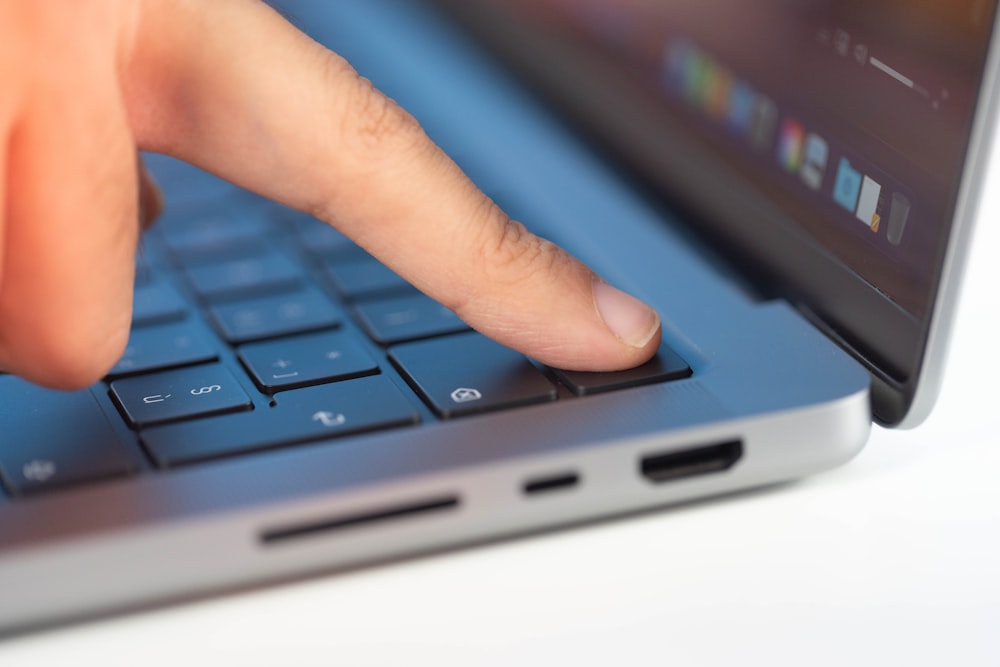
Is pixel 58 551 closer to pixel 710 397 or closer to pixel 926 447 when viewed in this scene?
pixel 710 397

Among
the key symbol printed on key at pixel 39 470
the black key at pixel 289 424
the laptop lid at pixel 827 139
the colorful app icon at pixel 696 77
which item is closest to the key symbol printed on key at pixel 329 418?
the black key at pixel 289 424

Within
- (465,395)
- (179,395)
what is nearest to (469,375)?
(465,395)

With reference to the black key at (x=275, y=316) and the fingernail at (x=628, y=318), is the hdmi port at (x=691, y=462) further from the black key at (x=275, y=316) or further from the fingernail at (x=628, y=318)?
the black key at (x=275, y=316)

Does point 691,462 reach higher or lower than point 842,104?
lower

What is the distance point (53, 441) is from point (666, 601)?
0.84 ft

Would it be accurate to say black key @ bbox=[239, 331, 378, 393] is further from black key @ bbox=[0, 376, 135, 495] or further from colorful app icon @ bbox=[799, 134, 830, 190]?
colorful app icon @ bbox=[799, 134, 830, 190]

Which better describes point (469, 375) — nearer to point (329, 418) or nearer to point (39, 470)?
point (329, 418)

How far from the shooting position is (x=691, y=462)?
0.46 meters

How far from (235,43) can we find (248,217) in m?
0.28

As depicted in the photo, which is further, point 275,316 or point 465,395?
point 275,316

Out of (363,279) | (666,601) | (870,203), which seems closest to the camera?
(666,601)

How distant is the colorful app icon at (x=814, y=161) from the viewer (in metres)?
0.57

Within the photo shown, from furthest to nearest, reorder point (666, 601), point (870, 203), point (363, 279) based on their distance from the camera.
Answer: point (363, 279) → point (870, 203) → point (666, 601)

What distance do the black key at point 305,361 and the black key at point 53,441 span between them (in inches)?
2.9
